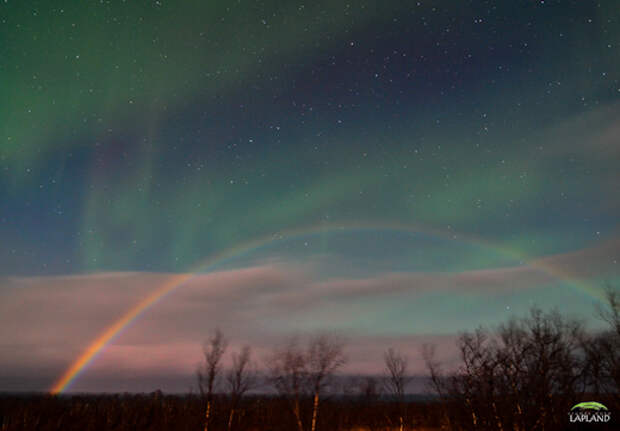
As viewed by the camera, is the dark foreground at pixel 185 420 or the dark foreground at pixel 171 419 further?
the dark foreground at pixel 171 419

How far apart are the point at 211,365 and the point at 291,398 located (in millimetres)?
11781

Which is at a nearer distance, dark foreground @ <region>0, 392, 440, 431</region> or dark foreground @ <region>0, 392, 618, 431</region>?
dark foreground @ <region>0, 392, 618, 431</region>

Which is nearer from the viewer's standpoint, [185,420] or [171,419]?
[185,420]

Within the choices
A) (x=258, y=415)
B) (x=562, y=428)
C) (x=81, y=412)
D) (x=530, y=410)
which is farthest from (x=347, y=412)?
(x=530, y=410)

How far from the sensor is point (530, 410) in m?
27.8

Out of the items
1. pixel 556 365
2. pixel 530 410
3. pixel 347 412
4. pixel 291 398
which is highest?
pixel 556 365

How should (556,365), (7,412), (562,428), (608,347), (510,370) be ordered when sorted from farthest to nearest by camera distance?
(7,412), (608,347), (562,428), (556,365), (510,370)

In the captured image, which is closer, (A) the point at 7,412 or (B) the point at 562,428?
(B) the point at 562,428

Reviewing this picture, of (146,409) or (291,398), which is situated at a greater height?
(291,398)

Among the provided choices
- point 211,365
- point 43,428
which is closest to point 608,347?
point 211,365

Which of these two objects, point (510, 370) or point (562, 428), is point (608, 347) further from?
point (510, 370)

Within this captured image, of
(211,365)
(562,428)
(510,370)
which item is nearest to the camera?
(510,370)

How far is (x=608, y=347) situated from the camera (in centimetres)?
5409

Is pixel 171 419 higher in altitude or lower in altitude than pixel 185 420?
lower
